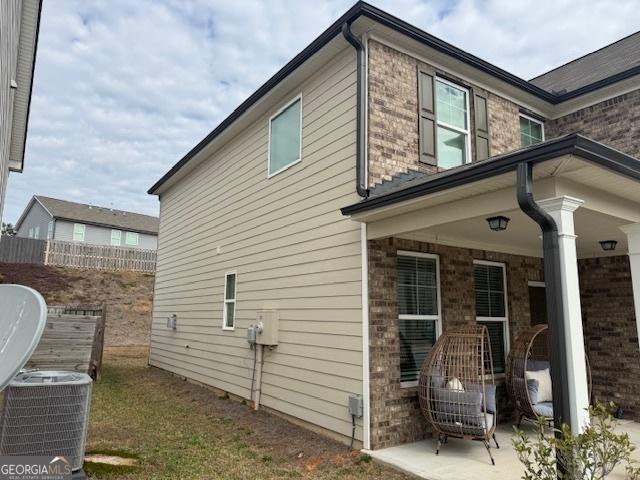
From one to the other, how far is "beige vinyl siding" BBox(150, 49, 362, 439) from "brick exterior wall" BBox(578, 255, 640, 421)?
15.0 feet

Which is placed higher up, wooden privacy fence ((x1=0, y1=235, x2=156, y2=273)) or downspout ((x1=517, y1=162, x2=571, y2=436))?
wooden privacy fence ((x1=0, y1=235, x2=156, y2=273))

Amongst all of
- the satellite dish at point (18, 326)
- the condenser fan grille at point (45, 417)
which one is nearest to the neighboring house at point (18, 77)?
the satellite dish at point (18, 326)

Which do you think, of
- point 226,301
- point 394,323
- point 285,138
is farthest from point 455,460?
point 226,301

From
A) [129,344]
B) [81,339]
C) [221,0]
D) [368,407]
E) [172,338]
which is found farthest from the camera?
[129,344]

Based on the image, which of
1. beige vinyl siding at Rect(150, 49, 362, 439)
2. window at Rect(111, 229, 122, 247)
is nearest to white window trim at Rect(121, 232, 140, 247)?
window at Rect(111, 229, 122, 247)

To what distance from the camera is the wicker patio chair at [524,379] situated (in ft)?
18.6

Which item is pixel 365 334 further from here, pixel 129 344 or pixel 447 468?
pixel 129 344

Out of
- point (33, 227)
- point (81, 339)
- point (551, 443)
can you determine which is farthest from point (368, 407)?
point (33, 227)

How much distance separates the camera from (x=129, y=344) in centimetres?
2031

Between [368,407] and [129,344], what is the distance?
1804 centimetres

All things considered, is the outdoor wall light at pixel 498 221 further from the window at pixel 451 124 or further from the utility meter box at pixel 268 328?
the utility meter box at pixel 268 328

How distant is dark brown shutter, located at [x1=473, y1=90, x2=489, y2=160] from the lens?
7.08 metres

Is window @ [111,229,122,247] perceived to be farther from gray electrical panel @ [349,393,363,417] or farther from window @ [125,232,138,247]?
gray electrical panel @ [349,393,363,417]

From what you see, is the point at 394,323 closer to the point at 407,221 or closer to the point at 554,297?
the point at 407,221
